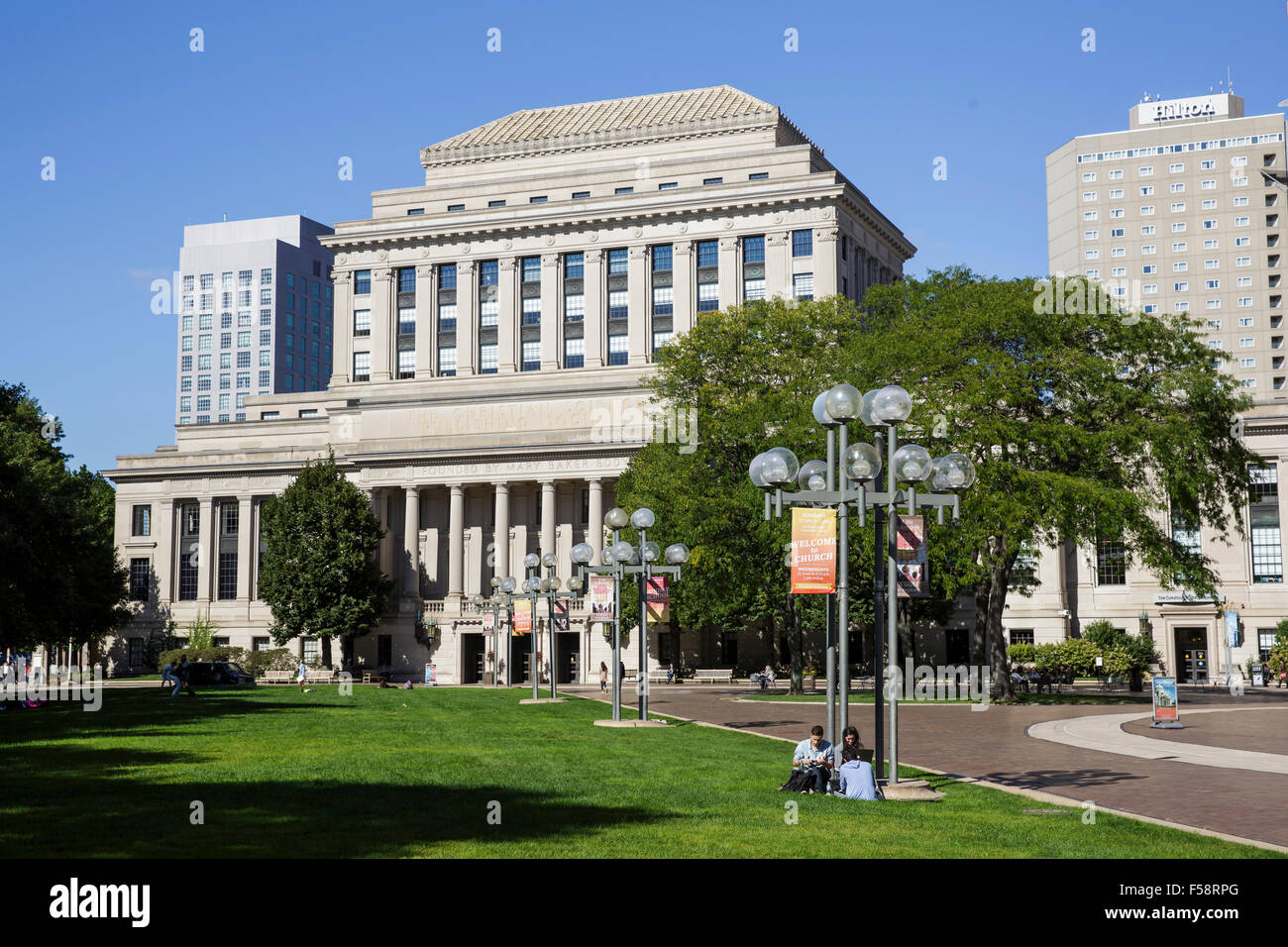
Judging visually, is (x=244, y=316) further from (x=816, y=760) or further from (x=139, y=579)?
(x=816, y=760)

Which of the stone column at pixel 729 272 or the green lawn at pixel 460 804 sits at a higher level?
the stone column at pixel 729 272

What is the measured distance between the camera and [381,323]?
11550 cm

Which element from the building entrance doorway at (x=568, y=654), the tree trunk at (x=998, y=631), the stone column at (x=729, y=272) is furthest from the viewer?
the stone column at (x=729, y=272)

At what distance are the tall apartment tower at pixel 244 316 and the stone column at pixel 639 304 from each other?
9764cm

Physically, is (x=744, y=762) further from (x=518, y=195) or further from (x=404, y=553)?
(x=518, y=195)

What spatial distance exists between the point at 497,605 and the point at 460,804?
138ft

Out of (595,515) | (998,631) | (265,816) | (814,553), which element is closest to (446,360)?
(595,515)

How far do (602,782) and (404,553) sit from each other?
263ft

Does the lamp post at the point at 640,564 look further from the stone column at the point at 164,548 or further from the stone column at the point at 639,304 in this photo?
the stone column at the point at 164,548

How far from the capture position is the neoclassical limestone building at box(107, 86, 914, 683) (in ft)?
316

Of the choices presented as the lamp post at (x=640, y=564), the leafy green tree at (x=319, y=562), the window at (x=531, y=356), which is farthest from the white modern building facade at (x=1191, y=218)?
the lamp post at (x=640, y=564)

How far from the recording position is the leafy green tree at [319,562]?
8750cm

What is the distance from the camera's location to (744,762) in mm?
24594

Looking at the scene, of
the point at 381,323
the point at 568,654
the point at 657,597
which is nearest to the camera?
the point at 657,597
